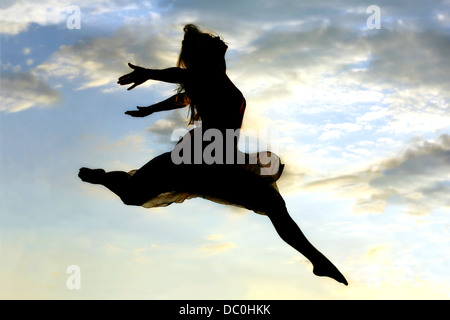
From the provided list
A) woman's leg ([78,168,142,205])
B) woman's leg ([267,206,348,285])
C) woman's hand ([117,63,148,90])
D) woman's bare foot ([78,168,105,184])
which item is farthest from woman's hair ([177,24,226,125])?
woman's leg ([267,206,348,285])

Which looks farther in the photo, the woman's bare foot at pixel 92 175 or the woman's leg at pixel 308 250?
the woman's bare foot at pixel 92 175

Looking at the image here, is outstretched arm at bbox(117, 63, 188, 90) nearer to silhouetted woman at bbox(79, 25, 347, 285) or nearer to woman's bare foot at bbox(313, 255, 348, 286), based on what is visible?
Result: silhouetted woman at bbox(79, 25, 347, 285)

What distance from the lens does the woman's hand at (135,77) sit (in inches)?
268

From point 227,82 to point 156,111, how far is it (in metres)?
0.96

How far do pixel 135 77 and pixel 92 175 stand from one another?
1.44 metres

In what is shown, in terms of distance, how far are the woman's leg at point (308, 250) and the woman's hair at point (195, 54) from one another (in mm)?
1837

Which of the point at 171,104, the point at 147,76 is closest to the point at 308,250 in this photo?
the point at 171,104

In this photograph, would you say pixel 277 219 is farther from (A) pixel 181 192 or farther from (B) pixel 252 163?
(A) pixel 181 192

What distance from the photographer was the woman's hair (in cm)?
754

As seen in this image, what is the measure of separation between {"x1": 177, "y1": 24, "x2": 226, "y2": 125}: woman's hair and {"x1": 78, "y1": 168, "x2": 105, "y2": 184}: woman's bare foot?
1.32 meters

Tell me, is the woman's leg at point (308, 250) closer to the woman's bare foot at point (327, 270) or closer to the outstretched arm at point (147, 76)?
the woman's bare foot at point (327, 270)

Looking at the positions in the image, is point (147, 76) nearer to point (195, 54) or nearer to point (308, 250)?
point (195, 54)

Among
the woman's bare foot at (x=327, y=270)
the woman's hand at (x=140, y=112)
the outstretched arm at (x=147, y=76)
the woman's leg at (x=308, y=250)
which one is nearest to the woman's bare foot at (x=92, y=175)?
the woman's hand at (x=140, y=112)
